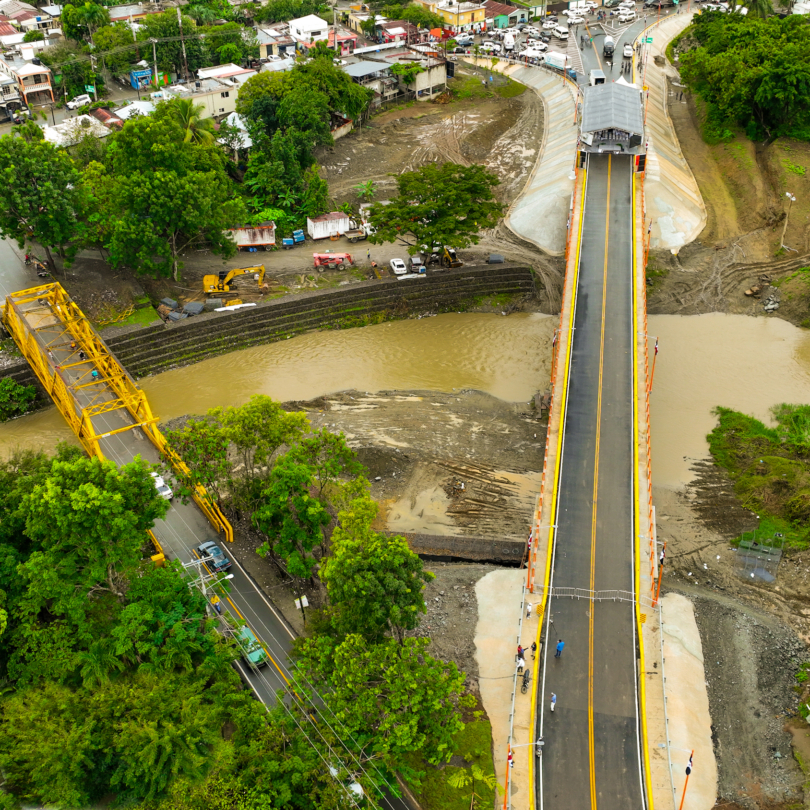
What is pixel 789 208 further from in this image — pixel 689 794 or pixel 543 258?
pixel 689 794

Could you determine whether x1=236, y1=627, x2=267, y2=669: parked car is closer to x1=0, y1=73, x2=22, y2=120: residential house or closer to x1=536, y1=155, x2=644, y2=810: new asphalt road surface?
x1=536, y1=155, x2=644, y2=810: new asphalt road surface

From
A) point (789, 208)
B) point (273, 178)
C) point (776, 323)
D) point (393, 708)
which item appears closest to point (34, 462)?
point (393, 708)

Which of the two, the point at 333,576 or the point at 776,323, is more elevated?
the point at 333,576

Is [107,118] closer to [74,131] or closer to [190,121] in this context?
[74,131]

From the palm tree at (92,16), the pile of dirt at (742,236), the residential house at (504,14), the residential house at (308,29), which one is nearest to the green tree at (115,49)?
the palm tree at (92,16)

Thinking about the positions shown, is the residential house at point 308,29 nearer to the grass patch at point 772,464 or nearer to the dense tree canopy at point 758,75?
the dense tree canopy at point 758,75

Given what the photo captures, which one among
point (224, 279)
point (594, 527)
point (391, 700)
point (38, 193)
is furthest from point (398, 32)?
point (391, 700)
